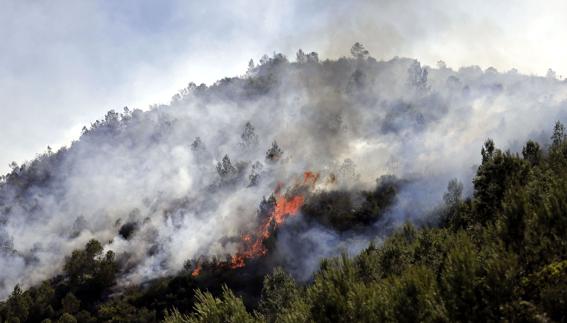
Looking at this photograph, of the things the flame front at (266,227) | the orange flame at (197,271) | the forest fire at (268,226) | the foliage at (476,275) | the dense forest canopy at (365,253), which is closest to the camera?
the foliage at (476,275)

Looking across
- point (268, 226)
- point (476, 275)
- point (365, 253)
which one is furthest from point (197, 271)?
point (476, 275)

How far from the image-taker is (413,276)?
37.6 meters

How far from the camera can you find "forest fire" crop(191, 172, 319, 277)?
160 metres

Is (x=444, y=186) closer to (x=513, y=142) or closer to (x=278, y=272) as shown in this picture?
(x=513, y=142)

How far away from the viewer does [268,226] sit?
17188cm

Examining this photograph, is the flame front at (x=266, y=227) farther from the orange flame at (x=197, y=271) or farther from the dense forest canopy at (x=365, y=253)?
the orange flame at (x=197, y=271)

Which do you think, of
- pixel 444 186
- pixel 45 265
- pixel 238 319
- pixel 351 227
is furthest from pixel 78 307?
pixel 238 319

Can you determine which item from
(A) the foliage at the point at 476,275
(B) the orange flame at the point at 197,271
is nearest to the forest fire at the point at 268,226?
(B) the orange flame at the point at 197,271

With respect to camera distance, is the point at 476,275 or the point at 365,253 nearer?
the point at 476,275

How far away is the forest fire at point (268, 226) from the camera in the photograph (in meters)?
160

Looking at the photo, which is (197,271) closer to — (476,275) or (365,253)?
(365,253)

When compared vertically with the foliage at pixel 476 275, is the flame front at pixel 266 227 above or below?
above

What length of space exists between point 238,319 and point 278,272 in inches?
2594

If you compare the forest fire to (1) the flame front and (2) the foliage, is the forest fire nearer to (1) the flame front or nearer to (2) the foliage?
(1) the flame front
